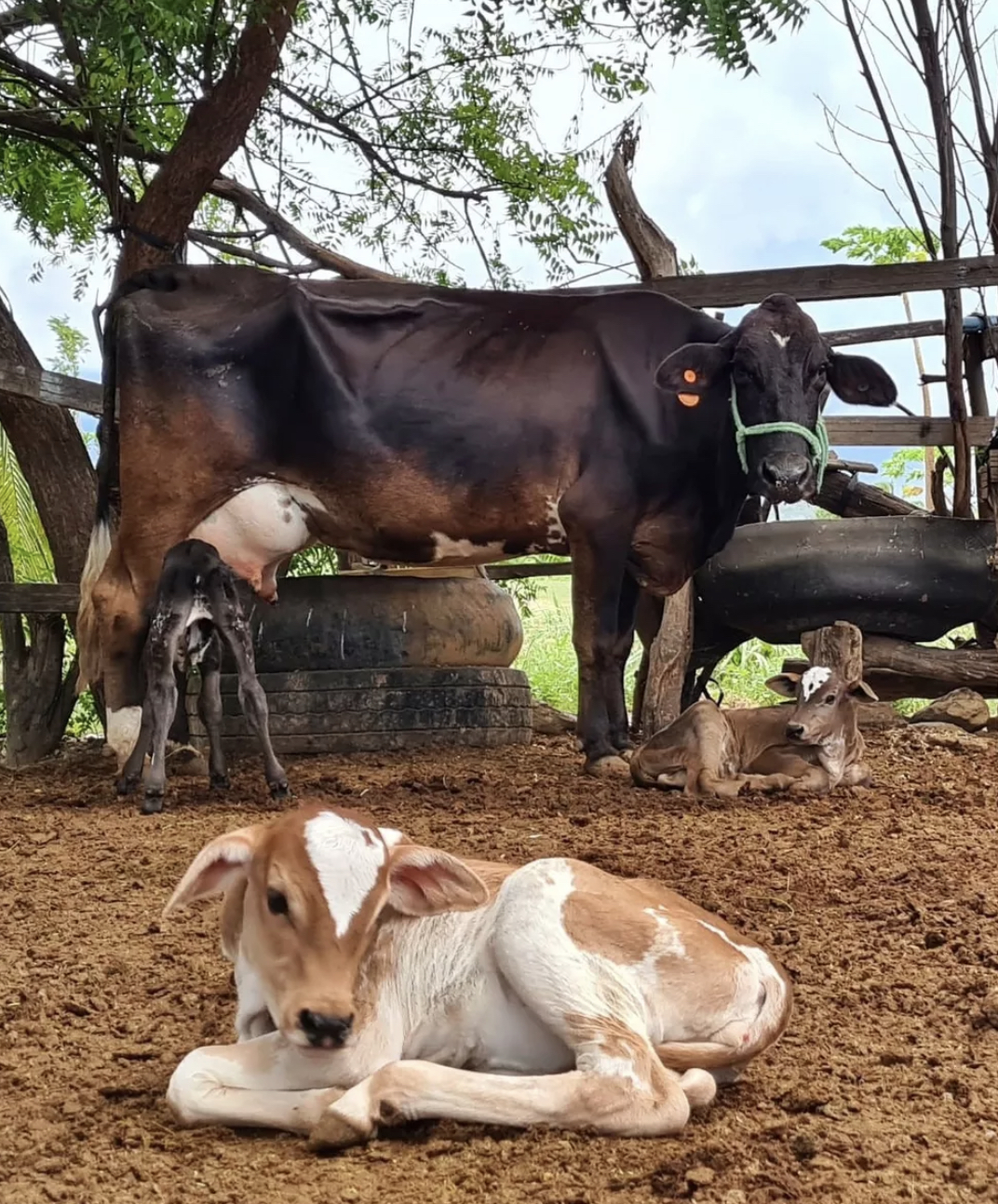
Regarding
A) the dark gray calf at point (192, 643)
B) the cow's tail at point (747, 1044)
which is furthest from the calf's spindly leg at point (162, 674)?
the cow's tail at point (747, 1044)

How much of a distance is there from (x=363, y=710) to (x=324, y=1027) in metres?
4.81

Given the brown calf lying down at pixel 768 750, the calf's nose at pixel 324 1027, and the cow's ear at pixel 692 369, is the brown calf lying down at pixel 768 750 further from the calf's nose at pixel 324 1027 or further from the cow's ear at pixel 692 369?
the calf's nose at pixel 324 1027

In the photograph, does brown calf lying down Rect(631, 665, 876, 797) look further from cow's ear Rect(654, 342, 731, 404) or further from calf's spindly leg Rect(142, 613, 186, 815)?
calf's spindly leg Rect(142, 613, 186, 815)

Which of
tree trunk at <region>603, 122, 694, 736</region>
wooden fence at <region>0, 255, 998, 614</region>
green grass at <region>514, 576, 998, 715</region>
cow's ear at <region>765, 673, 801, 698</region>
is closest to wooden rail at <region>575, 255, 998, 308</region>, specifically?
wooden fence at <region>0, 255, 998, 614</region>

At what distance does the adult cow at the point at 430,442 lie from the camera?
6.22 metres

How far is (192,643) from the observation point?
585 cm

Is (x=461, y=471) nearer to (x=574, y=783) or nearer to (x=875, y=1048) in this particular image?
(x=574, y=783)

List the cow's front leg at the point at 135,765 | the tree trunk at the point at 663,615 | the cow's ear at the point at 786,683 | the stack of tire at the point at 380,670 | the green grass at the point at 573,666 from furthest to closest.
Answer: the green grass at the point at 573,666, the tree trunk at the point at 663,615, the stack of tire at the point at 380,670, the cow's ear at the point at 786,683, the cow's front leg at the point at 135,765

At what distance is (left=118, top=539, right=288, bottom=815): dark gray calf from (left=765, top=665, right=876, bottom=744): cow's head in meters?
2.19

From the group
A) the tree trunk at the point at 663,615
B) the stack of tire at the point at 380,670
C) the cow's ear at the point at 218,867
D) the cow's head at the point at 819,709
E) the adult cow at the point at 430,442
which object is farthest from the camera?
the tree trunk at the point at 663,615

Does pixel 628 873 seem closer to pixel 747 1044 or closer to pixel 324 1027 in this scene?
pixel 747 1044

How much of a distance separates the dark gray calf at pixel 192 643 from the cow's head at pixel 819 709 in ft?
7.19

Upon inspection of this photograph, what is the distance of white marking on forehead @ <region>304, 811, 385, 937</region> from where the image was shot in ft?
7.66

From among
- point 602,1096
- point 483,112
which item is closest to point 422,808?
point 602,1096
